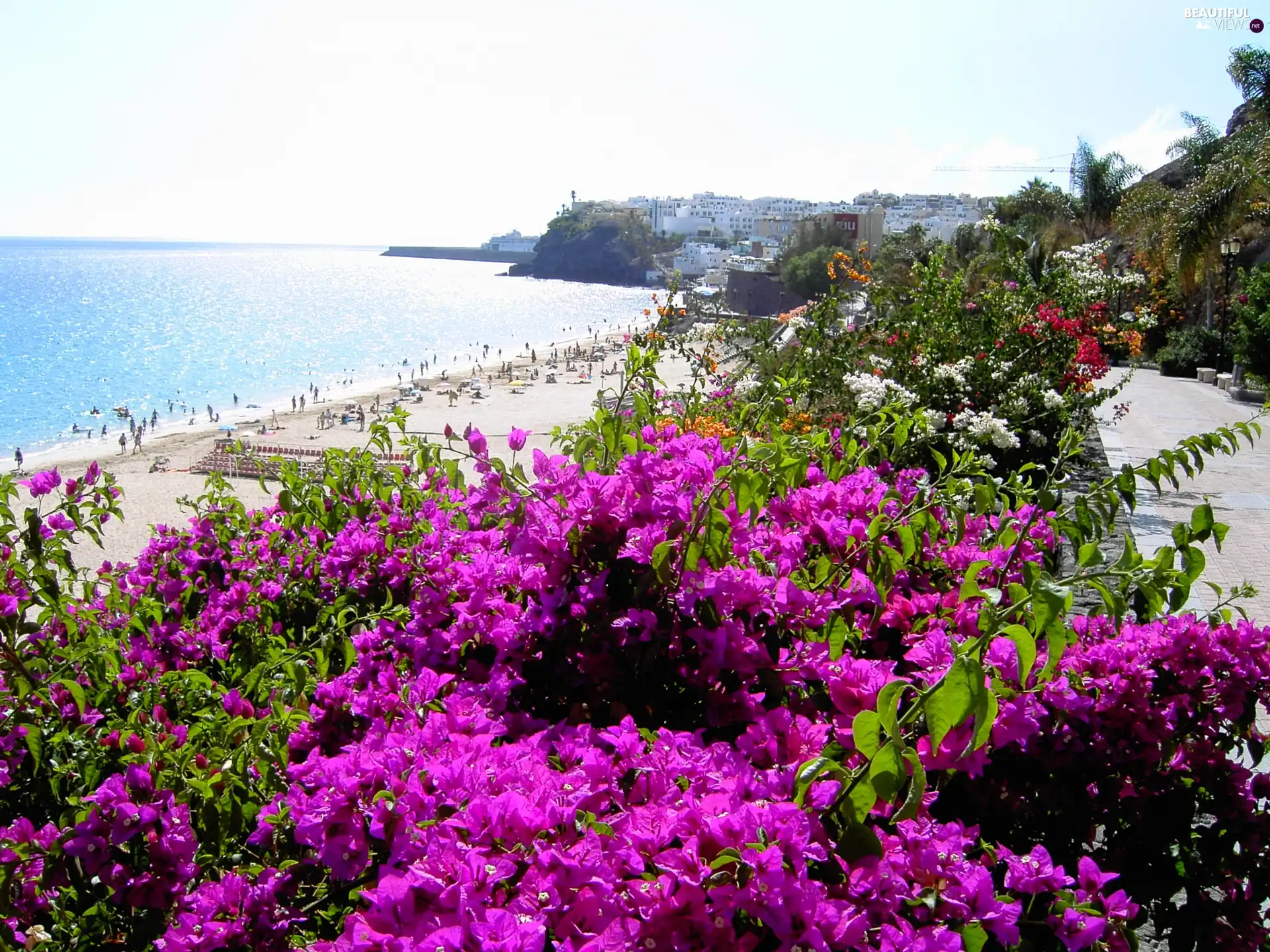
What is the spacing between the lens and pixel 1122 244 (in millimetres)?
30047

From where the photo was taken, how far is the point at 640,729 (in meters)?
1.65

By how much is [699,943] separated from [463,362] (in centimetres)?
5854

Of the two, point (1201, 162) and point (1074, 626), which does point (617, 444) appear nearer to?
point (1074, 626)

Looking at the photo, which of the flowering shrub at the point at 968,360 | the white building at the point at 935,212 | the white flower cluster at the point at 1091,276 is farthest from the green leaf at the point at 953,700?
the white building at the point at 935,212

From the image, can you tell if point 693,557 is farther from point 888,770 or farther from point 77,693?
point 77,693

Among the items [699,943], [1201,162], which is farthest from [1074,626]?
[1201,162]

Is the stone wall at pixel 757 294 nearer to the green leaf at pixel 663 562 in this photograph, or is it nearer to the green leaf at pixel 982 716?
the green leaf at pixel 663 562

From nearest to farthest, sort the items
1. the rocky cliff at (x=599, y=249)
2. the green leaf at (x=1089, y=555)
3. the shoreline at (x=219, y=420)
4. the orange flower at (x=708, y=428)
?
the green leaf at (x=1089, y=555)
the orange flower at (x=708, y=428)
the shoreline at (x=219, y=420)
the rocky cliff at (x=599, y=249)

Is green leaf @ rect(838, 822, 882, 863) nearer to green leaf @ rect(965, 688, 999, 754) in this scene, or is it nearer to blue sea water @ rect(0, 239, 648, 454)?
green leaf @ rect(965, 688, 999, 754)

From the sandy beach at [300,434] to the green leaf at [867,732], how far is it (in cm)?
1570

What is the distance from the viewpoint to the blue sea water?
4506 cm

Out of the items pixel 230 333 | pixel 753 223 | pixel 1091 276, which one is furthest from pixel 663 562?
pixel 753 223

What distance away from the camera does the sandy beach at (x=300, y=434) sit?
67.5 feet

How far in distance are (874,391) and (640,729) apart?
420 cm
